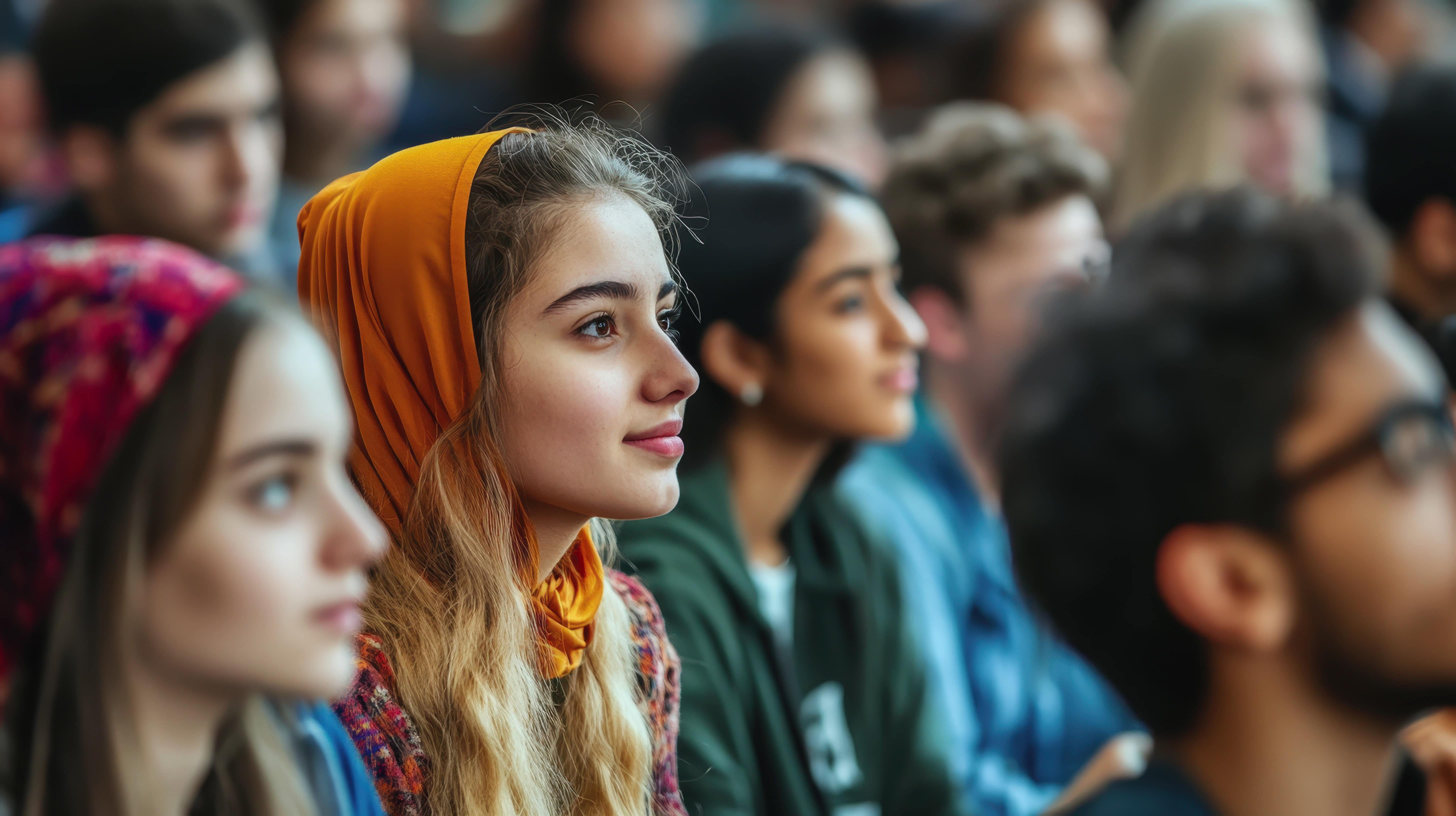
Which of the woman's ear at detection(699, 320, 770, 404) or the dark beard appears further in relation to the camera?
the woman's ear at detection(699, 320, 770, 404)

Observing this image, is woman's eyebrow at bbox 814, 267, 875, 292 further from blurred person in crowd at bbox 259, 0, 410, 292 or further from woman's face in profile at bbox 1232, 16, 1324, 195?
woman's face in profile at bbox 1232, 16, 1324, 195

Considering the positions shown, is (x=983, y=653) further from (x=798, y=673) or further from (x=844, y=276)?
(x=844, y=276)

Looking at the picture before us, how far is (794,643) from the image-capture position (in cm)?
267

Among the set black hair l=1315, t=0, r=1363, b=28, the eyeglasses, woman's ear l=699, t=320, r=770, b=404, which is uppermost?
the eyeglasses

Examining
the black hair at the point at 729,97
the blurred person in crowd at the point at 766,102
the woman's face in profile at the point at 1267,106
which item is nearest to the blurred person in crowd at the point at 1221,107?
the woman's face in profile at the point at 1267,106

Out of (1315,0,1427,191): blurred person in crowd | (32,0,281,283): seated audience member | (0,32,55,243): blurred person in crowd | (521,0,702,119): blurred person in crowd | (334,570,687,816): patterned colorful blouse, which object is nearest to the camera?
(334,570,687,816): patterned colorful blouse

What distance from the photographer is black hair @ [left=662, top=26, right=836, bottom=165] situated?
4328 millimetres

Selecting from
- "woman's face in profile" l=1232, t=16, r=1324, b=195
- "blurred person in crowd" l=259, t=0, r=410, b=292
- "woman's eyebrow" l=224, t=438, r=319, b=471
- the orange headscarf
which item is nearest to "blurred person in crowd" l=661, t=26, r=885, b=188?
"blurred person in crowd" l=259, t=0, r=410, b=292

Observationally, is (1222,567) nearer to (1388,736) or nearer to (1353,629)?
(1353,629)

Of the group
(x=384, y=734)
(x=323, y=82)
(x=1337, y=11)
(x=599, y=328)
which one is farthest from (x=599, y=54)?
(x=1337, y=11)

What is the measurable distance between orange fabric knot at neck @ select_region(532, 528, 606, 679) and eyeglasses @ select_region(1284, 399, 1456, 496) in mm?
881

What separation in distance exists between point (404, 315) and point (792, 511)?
4.03ft

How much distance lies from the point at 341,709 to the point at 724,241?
1.28m

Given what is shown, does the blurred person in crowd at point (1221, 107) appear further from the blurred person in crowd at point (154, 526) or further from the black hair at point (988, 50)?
the blurred person in crowd at point (154, 526)
